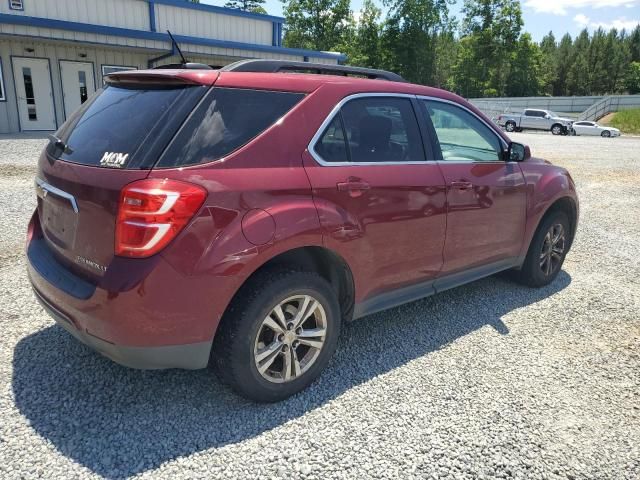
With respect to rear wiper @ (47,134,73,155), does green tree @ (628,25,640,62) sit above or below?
above

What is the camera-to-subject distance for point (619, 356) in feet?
11.8

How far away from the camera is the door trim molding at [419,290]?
3262 mm

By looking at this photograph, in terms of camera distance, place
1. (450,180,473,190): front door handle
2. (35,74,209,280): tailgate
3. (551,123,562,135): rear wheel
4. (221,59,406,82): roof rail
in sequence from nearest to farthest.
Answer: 1. (35,74,209,280): tailgate
2. (221,59,406,82): roof rail
3. (450,180,473,190): front door handle
4. (551,123,562,135): rear wheel

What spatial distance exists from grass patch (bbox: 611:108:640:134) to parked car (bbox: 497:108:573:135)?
6269 mm

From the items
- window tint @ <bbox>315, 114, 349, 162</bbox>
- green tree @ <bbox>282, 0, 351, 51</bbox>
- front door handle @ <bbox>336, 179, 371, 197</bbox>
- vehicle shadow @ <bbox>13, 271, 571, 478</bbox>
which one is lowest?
vehicle shadow @ <bbox>13, 271, 571, 478</bbox>

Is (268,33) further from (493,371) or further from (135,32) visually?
(493,371)

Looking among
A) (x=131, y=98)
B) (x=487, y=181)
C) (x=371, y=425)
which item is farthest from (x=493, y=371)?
(x=131, y=98)

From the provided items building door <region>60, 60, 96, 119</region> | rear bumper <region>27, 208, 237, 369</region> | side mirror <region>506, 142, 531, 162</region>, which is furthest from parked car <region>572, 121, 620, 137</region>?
rear bumper <region>27, 208, 237, 369</region>

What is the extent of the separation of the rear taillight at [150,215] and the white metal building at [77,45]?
1399 centimetres

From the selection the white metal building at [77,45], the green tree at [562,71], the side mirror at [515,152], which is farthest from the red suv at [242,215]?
the green tree at [562,71]

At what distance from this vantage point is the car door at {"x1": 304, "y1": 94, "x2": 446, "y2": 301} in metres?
2.88

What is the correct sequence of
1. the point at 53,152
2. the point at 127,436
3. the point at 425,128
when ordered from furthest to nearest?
the point at 425,128 < the point at 53,152 < the point at 127,436

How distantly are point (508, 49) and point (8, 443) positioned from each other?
5896cm

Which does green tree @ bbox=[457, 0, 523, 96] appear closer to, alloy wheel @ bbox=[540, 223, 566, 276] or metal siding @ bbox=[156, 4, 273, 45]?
metal siding @ bbox=[156, 4, 273, 45]
